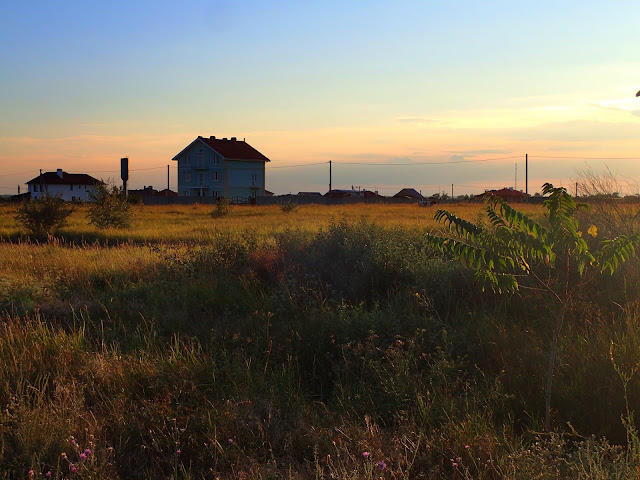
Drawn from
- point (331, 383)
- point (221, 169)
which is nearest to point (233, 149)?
point (221, 169)

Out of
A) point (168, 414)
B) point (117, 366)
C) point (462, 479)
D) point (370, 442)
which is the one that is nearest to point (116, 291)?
point (117, 366)

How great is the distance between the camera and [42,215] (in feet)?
74.9

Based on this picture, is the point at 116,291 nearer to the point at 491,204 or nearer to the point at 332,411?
the point at 332,411

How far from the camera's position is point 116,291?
29.7 feet

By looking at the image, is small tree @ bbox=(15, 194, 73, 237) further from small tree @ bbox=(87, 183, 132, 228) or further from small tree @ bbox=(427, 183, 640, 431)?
small tree @ bbox=(427, 183, 640, 431)

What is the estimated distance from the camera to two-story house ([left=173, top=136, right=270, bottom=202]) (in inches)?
2660

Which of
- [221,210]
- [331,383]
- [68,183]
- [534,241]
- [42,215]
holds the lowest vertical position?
[331,383]

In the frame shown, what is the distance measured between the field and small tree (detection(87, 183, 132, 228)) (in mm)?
17579

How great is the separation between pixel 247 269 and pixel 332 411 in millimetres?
5102

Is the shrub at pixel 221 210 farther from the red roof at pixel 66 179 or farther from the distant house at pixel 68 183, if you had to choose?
the red roof at pixel 66 179

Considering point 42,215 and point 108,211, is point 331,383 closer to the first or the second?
point 42,215

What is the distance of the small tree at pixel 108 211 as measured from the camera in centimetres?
2569

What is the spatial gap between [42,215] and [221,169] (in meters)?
45.3

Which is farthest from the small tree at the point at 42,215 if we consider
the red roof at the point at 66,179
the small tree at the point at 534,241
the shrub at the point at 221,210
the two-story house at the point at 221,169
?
the red roof at the point at 66,179
